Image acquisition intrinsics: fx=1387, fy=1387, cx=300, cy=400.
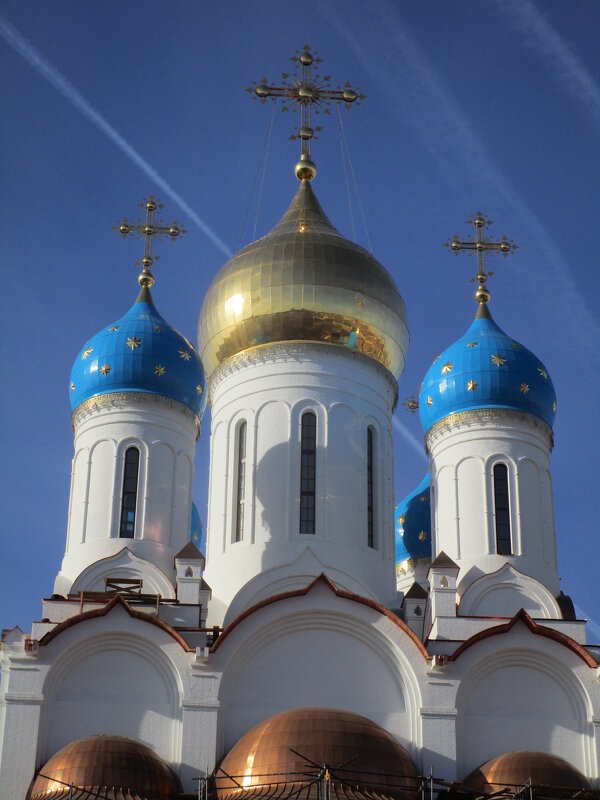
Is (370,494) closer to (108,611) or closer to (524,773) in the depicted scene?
(108,611)

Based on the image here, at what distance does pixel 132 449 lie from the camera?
78.3ft

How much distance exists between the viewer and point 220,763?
18.0 meters

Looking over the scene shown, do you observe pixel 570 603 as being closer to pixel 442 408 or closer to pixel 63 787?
pixel 442 408

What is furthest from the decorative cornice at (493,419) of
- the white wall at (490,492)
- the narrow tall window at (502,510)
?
the narrow tall window at (502,510)

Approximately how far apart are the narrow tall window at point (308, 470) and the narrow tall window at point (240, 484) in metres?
0.97

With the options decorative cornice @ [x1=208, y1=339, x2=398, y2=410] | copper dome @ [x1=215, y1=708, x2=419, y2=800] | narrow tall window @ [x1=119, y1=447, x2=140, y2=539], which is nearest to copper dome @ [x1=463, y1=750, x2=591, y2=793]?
copper dome @ [x1=215, y1=708, x2=419, y2=800]

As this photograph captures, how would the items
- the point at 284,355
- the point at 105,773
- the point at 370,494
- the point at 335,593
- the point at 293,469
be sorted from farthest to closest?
the point at 284,355
the point at 370,494
the point at 293,469
the point at 335,593
the point at 105,773

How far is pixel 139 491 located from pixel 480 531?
5.78 metres

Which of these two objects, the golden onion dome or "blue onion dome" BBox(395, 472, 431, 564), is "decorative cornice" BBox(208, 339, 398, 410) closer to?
the golden onion dome

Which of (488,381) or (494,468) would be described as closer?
(494,468)

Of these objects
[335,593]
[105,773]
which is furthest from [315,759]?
[335,593]

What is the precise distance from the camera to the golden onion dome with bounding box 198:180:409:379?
23.0 m

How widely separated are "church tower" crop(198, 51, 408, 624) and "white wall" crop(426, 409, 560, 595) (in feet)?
3.91

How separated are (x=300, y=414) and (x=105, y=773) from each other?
24.0ft
